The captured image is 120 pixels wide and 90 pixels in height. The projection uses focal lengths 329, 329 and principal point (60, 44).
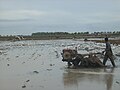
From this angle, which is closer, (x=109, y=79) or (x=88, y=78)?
(x=109, y=79)

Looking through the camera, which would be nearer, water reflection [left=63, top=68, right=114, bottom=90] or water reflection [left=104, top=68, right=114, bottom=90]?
water reflection [left=104, top=68, right=114, bottom=90]

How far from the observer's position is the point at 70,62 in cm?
2233

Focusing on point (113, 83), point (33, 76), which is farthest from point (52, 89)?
point (33, 76)

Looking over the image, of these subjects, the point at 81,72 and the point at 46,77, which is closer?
the point at 46,77

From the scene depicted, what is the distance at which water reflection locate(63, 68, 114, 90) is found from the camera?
1511 centimetres

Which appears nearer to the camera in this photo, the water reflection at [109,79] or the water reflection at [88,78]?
the water reflection at [109,79]

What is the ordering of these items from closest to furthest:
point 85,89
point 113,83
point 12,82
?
1. point 85,89
2. point 113,83
3. point 12,82

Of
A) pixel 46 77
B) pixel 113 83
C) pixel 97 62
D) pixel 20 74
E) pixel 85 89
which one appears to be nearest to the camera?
pixel 85 89

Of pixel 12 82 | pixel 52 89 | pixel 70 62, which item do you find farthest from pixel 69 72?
pixel 52 89

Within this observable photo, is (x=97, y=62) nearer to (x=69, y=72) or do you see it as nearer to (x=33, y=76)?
(x=69, y=72)

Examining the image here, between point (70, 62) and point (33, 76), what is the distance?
14.1ft

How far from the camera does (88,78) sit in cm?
1717

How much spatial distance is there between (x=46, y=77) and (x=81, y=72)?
268 centimetres

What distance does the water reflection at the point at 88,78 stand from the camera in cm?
1511
